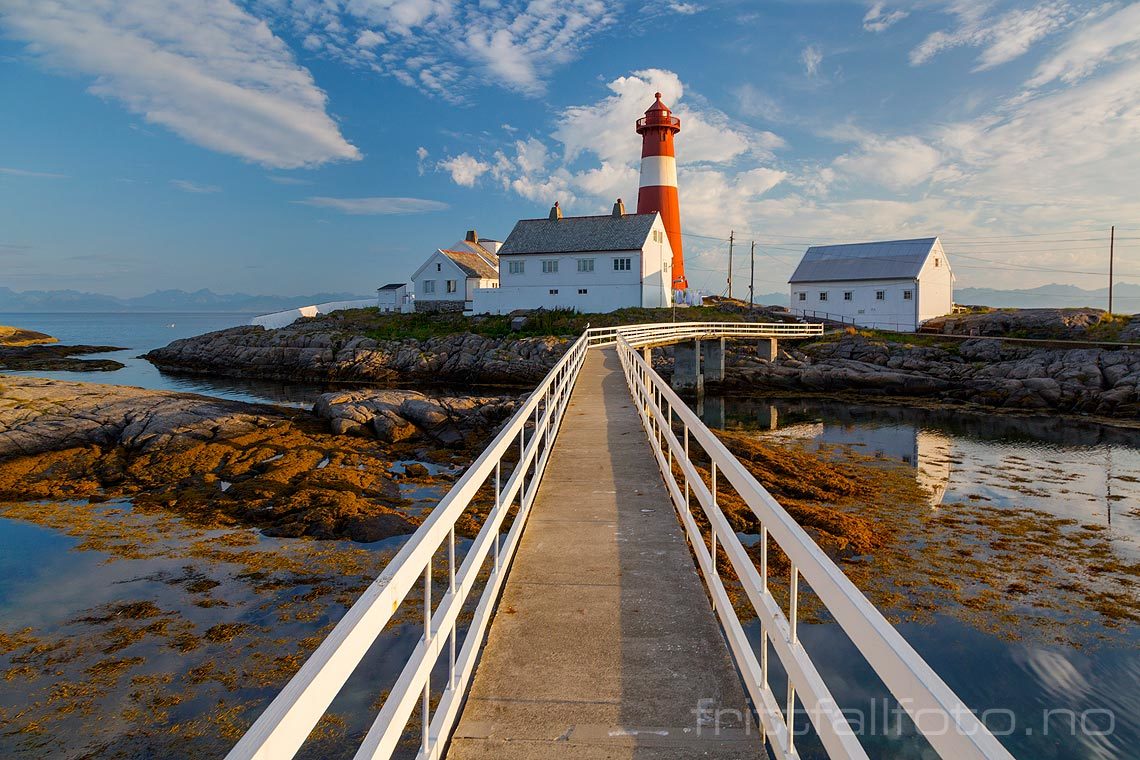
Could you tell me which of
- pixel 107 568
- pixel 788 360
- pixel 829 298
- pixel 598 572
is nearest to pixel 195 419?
pixel 107 568

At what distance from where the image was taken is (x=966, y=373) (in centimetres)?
3672

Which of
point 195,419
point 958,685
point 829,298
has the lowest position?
point 958,685

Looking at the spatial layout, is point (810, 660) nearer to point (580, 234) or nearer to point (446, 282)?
point (580, 234)

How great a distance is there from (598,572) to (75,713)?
6308 millimetres

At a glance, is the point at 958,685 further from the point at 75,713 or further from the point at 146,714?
the point at 75,713

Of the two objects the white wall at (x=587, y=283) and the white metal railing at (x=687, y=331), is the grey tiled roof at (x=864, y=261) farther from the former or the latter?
the white wall at (x=587, y=283)

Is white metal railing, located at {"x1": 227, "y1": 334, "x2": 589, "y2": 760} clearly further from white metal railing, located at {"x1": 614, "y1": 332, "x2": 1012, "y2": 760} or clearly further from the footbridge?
white metal railing, located at {"x1": 614, "y1": 332, "x2": 1012, "y2": 760}

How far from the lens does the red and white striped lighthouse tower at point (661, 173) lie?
51812mm

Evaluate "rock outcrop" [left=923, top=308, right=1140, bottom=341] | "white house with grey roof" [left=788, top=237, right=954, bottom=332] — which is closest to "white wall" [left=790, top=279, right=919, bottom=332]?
"white house with grey roof" [left=788, top=237, right=954, bottom=332]

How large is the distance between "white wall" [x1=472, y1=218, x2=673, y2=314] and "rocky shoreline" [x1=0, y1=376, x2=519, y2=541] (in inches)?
1045

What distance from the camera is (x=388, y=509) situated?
14.4 metres

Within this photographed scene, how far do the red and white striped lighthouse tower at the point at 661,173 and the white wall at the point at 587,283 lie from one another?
181 centimetres

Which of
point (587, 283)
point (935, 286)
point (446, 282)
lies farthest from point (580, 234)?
point (935, 286)

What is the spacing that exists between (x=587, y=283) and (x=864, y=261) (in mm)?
21756
